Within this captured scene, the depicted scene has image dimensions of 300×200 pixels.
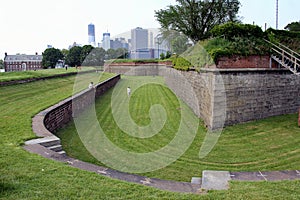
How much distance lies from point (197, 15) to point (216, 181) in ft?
74.0

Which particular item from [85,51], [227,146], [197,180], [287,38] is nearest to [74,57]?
[85,51]

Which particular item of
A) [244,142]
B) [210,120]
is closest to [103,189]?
[244,142]

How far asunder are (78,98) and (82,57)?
154 ft

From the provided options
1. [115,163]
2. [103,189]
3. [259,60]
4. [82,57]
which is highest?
[82,57]

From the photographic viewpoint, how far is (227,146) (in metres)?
6.67

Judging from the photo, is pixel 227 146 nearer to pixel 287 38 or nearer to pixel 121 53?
pixel 287 38

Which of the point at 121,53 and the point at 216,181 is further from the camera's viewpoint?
the point at 121,53

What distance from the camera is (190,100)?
11727 mm

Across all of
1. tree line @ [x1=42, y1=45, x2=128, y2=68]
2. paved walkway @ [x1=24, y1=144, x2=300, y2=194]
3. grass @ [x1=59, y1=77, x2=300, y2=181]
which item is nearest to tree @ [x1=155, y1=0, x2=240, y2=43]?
grass @ [x1=59, y1=77, x2=300, y2=181]

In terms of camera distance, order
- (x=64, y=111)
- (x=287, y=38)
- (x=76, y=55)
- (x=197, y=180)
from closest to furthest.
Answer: (x=197, y=180), (x=64, y=111), (x=287, y=38), (x=76, y=55)

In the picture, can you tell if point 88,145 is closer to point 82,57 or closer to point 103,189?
point 103,189

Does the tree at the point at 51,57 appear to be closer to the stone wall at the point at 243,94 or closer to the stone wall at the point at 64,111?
the stone wall at the point at 64,111

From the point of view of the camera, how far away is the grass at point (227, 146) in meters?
5.28

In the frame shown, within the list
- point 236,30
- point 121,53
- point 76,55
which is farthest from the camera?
point 76,55
